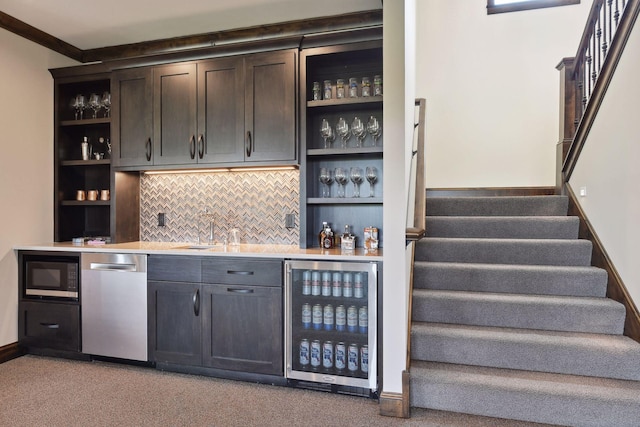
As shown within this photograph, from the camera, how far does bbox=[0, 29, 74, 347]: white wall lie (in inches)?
132

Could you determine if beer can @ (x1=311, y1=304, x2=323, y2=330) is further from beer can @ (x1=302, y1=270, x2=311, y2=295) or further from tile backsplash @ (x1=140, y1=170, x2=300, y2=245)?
tile backsplash @ (x1=140, y1=170, x2=300, y2=245)

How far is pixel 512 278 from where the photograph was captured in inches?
117

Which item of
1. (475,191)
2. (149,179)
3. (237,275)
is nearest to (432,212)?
(475,191)

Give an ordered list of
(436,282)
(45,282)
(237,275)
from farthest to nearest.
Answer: (45,282) < (436,282) < (237,275)

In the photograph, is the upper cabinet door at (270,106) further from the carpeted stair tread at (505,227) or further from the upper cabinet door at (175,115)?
the carpeted stair tread at (505,227)

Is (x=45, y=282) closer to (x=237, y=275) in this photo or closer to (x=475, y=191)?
(x=237, y=275)

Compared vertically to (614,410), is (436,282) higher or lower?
higher

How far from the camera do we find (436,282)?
10.2 ft

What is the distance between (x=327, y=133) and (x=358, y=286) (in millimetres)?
1297

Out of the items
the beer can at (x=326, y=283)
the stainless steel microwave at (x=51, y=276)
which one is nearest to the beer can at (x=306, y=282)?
the beer can at (x=326, y=283)

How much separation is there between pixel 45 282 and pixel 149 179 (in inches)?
49.5

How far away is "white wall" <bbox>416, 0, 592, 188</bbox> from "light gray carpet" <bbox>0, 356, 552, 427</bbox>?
10.6 ft

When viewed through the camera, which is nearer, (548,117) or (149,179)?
(149,179)

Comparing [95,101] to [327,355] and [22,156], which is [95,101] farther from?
[327,355]
